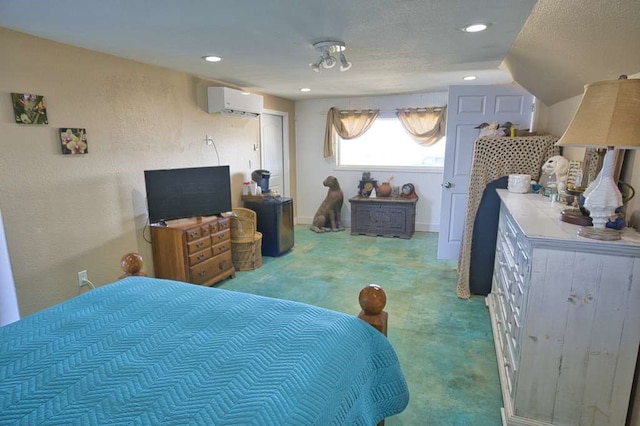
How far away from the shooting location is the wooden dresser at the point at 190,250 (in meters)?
3.34

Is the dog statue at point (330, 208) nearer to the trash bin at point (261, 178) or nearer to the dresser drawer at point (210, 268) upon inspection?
the trash bin at point (261, 178)

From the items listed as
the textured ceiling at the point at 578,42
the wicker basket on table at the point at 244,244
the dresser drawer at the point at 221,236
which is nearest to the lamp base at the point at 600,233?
the textured ceiling at the point at 578,42

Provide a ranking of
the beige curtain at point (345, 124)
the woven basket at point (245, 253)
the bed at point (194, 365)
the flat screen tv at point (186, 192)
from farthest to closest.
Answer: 1. the beige curtain at point (345, 124)
2. the woven basket at point (245, 253)
3. the flat screen tv at point (186, 192)
4. the bed at point (194, 365)

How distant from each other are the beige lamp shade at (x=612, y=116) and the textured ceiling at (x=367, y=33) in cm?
38

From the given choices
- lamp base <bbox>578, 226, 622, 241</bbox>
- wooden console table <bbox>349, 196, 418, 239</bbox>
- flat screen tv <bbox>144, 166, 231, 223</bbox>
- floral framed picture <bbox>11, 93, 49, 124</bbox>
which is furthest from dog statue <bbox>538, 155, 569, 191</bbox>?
floral framed picture <bbox>11, 93, 49, 124</bbox>

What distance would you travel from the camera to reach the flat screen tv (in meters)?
3.27

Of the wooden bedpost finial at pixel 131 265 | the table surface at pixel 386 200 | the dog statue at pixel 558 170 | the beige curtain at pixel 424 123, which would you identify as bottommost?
the table surface at pixel 386 200

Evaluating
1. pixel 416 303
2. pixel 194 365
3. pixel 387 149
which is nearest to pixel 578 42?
pixel 416 303

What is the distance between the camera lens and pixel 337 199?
19.3ft

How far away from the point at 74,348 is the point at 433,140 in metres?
5.28

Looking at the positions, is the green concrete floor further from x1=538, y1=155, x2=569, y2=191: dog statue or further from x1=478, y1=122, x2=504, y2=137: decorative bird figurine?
x1=478, y1=122, x2=504, y2=137: decorative bird figurine

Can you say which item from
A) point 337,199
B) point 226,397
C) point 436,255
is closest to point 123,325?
point 226,397

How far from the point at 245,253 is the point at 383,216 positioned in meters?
2.38

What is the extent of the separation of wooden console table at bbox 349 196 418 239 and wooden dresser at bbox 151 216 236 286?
2.49 metres
